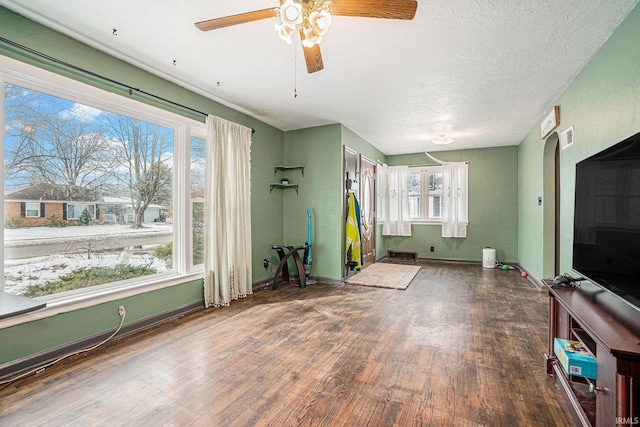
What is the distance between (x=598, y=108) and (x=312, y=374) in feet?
10.2

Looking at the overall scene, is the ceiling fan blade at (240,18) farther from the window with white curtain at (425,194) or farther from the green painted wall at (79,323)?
the window with white curtain at (425,194)

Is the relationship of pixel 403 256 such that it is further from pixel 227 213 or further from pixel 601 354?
pixel 601 354

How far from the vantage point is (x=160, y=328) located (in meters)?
2.78

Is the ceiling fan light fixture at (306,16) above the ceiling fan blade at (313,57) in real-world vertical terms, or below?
below

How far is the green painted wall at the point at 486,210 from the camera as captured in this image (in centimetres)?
587

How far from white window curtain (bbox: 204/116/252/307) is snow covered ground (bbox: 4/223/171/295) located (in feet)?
2.39

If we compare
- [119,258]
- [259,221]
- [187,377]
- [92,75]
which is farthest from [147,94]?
[187,377]

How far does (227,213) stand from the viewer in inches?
140

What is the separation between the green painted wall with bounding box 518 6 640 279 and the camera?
1890 mm

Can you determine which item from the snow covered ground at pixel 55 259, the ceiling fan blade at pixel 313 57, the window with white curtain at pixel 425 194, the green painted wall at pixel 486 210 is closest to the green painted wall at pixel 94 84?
the snow covered ground at pixel 55 259

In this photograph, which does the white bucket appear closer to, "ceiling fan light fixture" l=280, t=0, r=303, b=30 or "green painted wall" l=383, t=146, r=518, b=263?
"green painted wall" l=383, t=146, r=518, b=263

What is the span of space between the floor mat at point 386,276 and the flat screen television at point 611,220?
103 inches

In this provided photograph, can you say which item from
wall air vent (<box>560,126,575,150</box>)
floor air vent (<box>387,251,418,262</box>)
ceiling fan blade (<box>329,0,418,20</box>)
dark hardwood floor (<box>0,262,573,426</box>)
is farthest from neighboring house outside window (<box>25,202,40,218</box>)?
floor air vent (<box>387,251,418,262</box>)

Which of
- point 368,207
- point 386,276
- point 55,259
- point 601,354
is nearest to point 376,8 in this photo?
point 601,354
